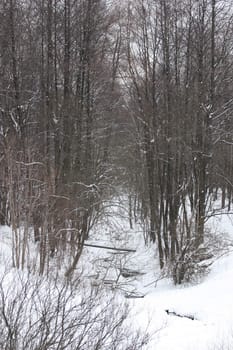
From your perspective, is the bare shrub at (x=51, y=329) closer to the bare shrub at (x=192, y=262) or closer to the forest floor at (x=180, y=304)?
the forest floor at (x=180, y=304)

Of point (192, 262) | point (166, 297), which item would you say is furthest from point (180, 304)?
point (192, 262)

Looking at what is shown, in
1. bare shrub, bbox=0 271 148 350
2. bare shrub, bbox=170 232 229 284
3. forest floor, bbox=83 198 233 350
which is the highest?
bare shrub, bbox=0 271 148 350

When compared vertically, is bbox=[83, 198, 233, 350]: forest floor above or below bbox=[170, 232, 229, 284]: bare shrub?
below

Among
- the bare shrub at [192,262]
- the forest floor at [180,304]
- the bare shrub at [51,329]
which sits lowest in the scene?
the forest floor at [180,304]

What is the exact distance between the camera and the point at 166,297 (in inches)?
453

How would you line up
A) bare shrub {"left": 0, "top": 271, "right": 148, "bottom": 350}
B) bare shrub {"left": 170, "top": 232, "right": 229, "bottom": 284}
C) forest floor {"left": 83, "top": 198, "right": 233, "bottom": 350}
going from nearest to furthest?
bare shrub {"left": 0, "top": 271, "right": 148, "bottom": 350}
forest floor {"left": 83, "top": 198, "right": 233, "bottom": 350}
bare shrub {"left": 170, "top": 232, "right": 229, "bottom": 284}

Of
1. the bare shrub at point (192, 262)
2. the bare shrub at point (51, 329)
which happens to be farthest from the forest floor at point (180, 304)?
the bare shrub at point (51, 329)

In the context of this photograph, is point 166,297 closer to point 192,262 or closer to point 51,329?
point 192,262

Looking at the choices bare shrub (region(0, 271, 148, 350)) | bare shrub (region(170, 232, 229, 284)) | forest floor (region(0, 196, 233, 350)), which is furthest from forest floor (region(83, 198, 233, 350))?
bare shrub (region(0, 271, 148, 350))

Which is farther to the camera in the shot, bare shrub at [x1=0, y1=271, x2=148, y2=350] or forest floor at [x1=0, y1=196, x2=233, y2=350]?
forest floor at [x1=0, y1=196, x2=233, y2=350]

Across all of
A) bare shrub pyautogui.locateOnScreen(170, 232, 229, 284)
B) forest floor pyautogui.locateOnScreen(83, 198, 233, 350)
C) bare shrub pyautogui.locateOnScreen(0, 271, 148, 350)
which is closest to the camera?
bare shrub pyautogui.locateOnScreen(0, 271, 148, 350)

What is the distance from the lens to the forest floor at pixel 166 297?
25.1 feet

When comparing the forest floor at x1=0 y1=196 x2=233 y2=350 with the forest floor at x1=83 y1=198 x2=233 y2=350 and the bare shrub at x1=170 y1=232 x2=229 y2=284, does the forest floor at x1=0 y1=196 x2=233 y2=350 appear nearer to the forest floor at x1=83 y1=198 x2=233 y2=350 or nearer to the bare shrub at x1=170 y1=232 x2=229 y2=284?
the forest floor at x1=83 y1=198 x2=233 y2=350

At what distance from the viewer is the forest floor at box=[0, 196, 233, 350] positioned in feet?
25.1
